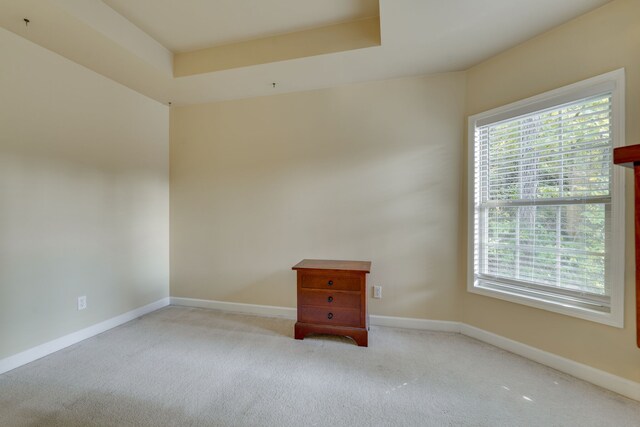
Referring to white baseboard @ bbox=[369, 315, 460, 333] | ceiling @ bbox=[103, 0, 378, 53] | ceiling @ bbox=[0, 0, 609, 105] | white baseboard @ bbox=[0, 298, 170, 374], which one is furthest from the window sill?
white baseboard @ bbox=[0, 298, 170, 374]

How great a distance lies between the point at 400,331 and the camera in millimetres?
2500

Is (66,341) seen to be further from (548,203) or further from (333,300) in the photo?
(548,203)

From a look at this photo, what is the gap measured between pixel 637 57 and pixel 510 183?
97 centimetres

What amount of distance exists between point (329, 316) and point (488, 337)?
1.39 m

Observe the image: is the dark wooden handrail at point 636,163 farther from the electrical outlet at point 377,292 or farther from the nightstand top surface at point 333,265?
the electrical outlet at point 377,292

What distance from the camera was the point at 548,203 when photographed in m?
1.95

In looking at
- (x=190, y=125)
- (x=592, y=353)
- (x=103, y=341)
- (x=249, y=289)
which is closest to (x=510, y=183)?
(x=592, y=353)

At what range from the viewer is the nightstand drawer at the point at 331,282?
7.41ft

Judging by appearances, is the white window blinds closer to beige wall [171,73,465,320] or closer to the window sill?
the window sill

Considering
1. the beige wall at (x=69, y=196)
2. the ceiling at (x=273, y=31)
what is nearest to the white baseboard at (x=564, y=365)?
the ceiling at (x=273, y=31)

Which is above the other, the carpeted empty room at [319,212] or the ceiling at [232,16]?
the ceiling at [232,16]

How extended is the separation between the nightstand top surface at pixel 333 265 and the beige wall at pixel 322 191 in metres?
0.16

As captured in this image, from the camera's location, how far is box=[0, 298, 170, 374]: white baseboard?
1886 millimetres

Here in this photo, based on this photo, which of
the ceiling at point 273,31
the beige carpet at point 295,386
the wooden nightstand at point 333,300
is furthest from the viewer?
the wooden nightstand at point 333,300
